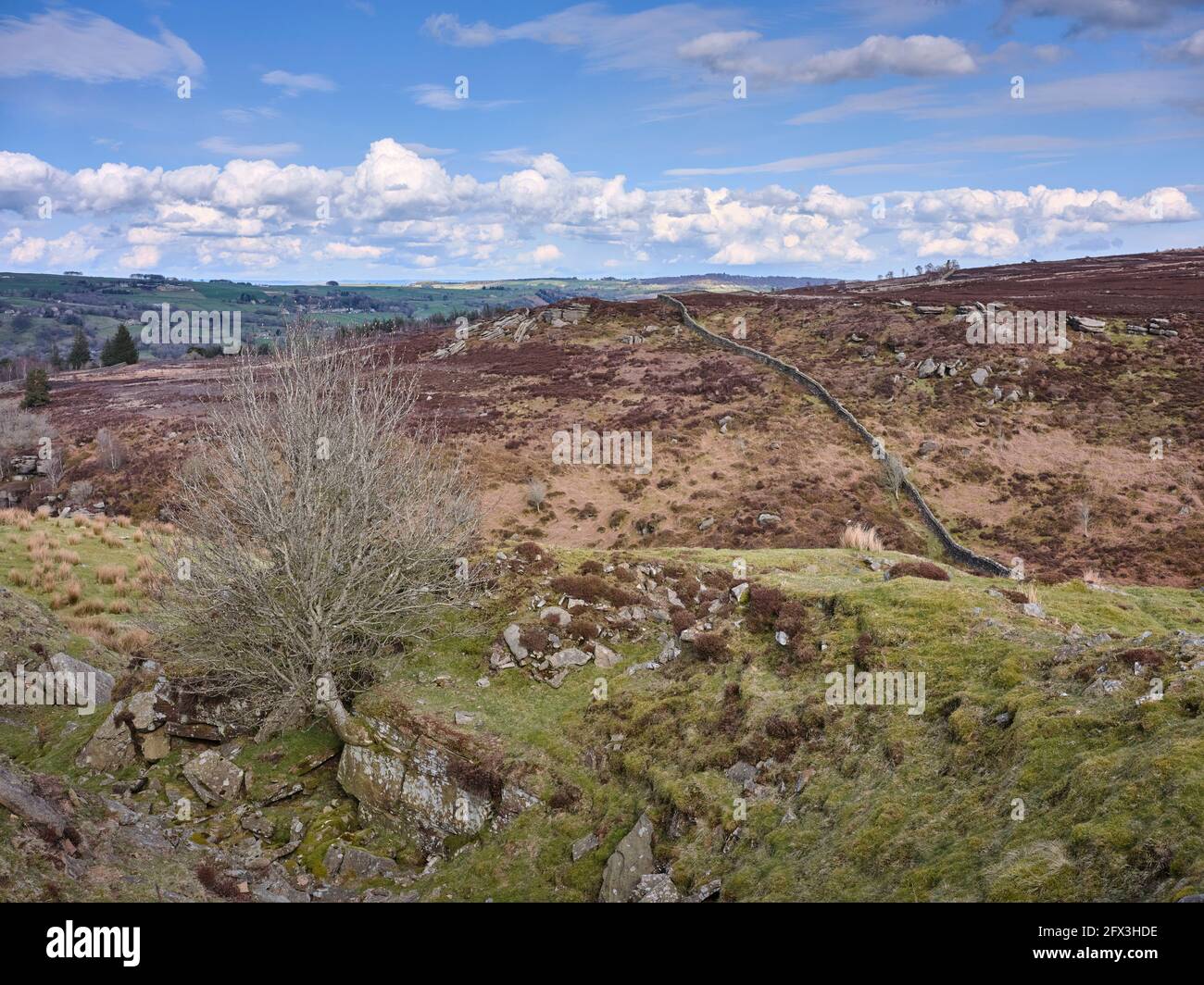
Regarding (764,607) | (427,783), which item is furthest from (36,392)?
(764,607)

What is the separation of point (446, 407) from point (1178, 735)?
5271cm

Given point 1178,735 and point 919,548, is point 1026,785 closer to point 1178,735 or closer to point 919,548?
point 1178,735

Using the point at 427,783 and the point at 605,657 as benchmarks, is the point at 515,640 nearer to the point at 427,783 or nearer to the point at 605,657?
the point at 605,657

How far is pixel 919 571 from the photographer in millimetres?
18609

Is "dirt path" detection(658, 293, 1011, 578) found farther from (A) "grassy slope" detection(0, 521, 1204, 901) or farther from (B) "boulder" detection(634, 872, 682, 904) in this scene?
(B) "boulder" detection(634, 872, 682, 904)

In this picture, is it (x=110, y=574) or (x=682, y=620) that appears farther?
(x=110, y=574)

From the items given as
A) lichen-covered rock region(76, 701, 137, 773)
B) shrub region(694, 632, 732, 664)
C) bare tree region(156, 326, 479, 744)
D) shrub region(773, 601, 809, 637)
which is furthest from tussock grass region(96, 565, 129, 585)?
shrub region(773, 601, 809, 637)

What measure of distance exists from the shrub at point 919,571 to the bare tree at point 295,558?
1101 centimetres

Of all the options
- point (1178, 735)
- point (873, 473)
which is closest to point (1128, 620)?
point (1178, 735)

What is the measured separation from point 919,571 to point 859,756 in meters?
8.64

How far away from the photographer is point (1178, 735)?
8.38m

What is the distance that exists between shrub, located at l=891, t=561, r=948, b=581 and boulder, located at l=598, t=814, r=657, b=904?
9881 mm

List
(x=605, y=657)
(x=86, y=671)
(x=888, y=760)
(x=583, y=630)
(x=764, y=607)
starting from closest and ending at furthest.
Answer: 1. (x=888, y=760)
2. (x=764, y=607)
3. (x=605, y=657)
4. (x=583, y=630)
5. (x=86, y=671)

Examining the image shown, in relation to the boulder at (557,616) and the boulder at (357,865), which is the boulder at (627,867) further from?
the boulder at (557,616)
